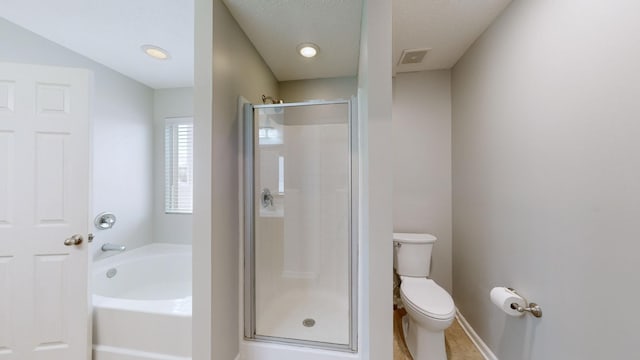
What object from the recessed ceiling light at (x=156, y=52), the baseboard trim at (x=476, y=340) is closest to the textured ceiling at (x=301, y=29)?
the recessed ceiling light at (x=156, y=52)

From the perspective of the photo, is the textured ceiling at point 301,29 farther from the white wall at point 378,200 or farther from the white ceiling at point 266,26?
the white wall at point 378,200

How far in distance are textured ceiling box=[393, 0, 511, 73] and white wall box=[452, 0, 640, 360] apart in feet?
0.36

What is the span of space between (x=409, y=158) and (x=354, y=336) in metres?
1.70

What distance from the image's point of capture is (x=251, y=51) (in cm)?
191

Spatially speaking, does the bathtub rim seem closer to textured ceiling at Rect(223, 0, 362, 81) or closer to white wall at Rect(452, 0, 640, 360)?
textured ceiling at Rect(223, 0, 362, 81)

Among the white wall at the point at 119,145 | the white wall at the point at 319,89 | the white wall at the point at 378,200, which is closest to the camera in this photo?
the white wall at the point at 378,200

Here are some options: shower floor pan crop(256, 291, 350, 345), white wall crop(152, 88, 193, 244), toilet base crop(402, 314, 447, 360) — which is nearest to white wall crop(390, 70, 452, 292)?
toilet base crop(402, 314, 447, 360)

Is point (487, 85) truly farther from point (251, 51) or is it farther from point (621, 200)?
point (251, 51)

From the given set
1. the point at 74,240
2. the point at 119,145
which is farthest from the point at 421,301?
the point at 119,145

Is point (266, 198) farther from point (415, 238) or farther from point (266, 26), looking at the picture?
point (415, 238)

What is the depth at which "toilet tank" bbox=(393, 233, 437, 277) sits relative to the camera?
2141mm

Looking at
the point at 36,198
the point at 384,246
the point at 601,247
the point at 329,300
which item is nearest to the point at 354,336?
the point at 329,300

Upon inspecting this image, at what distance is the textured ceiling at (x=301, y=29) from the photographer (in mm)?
1492

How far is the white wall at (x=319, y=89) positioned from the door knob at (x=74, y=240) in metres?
2.10
